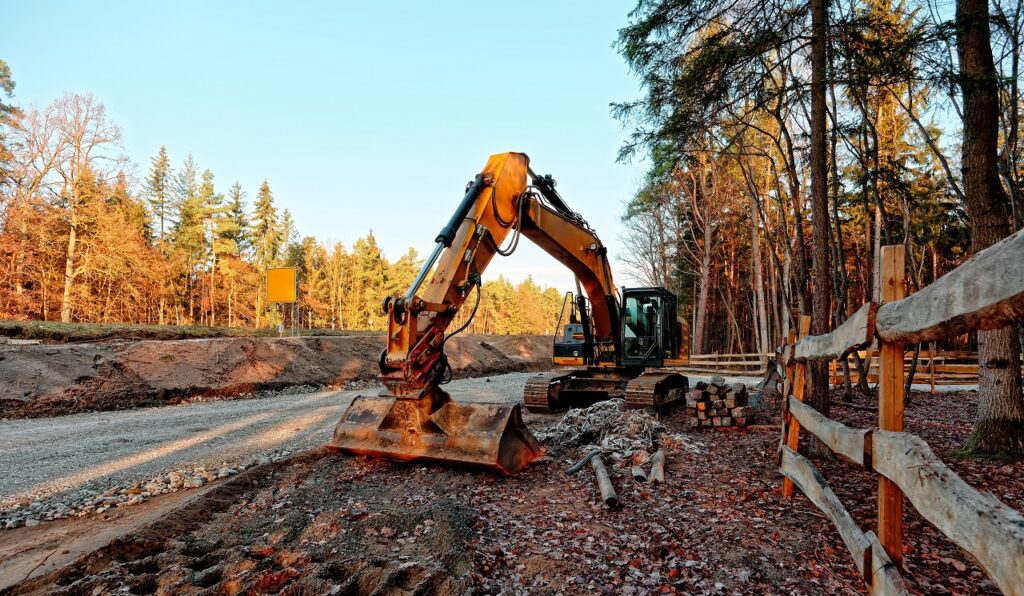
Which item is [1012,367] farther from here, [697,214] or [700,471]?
[697,214]

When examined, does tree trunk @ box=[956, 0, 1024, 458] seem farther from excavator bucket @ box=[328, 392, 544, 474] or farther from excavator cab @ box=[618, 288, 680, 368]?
excavator cab @ box=[618, 288, 680, 368]

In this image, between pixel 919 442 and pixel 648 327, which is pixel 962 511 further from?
pixel 648 327

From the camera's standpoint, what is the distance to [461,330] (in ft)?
21.8

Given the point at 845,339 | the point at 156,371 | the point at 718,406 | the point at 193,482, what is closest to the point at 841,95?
the point at 718,406

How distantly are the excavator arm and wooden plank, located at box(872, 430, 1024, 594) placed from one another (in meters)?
3.84

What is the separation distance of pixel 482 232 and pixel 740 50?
4993 mm

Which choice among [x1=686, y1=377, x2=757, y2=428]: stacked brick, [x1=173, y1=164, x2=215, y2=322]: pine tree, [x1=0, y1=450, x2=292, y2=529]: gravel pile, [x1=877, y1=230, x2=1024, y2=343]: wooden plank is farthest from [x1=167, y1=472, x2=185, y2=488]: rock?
[x1=173, y1=164, x2=215, y2=322]: pine tree

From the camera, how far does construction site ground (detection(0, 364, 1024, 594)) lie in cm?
329

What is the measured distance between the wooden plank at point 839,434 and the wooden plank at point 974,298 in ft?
2.40

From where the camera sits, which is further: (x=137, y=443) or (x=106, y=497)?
(x=137, y=443)

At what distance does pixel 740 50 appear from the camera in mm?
7973

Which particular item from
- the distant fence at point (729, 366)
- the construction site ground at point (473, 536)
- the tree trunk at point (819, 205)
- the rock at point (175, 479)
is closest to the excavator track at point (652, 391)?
the tree trunk at point (819, 205)

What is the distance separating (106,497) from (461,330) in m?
3.97

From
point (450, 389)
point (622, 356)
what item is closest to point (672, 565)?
point (622, 356)
